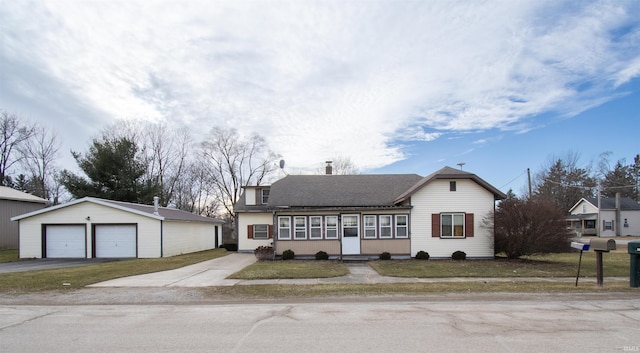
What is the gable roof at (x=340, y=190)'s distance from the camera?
22709mm

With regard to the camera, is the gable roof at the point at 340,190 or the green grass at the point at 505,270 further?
the gable roof at the point at 340,190

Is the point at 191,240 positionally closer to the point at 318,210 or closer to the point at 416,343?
the point at 318,210

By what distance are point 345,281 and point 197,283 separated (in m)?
4.94

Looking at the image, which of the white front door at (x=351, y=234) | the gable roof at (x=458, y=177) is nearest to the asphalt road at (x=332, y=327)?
the gable roof at (x=458, y=177)

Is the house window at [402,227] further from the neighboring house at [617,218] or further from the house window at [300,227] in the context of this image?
the neighboring house at [617,218]

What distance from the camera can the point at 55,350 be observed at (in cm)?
531

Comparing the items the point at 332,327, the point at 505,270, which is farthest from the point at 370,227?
the point at 332,327

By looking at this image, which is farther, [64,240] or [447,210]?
[64,240]

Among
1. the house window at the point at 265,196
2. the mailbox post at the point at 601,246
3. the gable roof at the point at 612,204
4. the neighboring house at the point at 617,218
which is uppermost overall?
the house window at the point at 265,196

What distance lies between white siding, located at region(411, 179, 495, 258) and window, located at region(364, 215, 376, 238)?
2.13 m

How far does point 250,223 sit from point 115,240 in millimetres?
8615

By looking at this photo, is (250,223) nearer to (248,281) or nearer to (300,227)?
(300,227)

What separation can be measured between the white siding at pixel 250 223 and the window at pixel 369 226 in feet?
27.7

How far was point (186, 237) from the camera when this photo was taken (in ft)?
92.1
